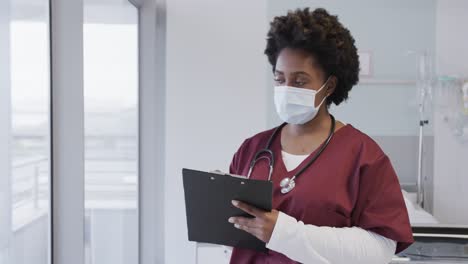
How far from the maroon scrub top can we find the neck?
0.27ft

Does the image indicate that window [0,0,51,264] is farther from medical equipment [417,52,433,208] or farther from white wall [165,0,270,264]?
medical equipment [417,52,433,208]

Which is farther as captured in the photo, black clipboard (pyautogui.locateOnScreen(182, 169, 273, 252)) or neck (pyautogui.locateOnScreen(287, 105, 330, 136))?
neck (pyautogui.locateOnScreen(287, 105, 330, 136))

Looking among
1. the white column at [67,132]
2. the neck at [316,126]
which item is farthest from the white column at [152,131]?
the neck at [316,126]

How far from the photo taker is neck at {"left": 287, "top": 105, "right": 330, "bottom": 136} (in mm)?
1095

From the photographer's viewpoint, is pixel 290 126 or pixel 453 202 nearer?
pixel 290 126

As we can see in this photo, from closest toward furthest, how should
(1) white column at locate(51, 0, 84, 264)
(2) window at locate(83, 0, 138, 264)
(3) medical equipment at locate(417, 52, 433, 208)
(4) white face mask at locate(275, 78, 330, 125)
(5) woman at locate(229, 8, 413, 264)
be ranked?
(5) woman at locate(229, 8, 413, 264), (4) white face mask at locate(275, 78, 330, 125), (1) white column at locate(51, 0, 84, 264), (2) window at locate(83, 0, 138, 264), (3) medical equipment at locate(417, 52, 433, 208)

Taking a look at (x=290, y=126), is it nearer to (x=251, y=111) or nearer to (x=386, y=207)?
(x=386, y=207)

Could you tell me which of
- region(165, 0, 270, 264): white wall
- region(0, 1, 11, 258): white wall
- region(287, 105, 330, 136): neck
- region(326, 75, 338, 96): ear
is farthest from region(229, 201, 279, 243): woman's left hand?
region(165, 0, 270, 264): white wall

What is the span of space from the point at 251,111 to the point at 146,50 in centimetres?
73

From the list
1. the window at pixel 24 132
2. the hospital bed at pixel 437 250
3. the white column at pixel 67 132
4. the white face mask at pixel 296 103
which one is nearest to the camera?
the white face mask at pixel 296 103

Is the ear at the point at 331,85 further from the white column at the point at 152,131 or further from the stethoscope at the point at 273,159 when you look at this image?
the white column at the point at 152,131

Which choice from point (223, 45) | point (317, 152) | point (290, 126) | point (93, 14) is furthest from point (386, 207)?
point (223, 45)

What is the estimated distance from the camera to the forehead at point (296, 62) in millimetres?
1028

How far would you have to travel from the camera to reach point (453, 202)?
2.62 m
